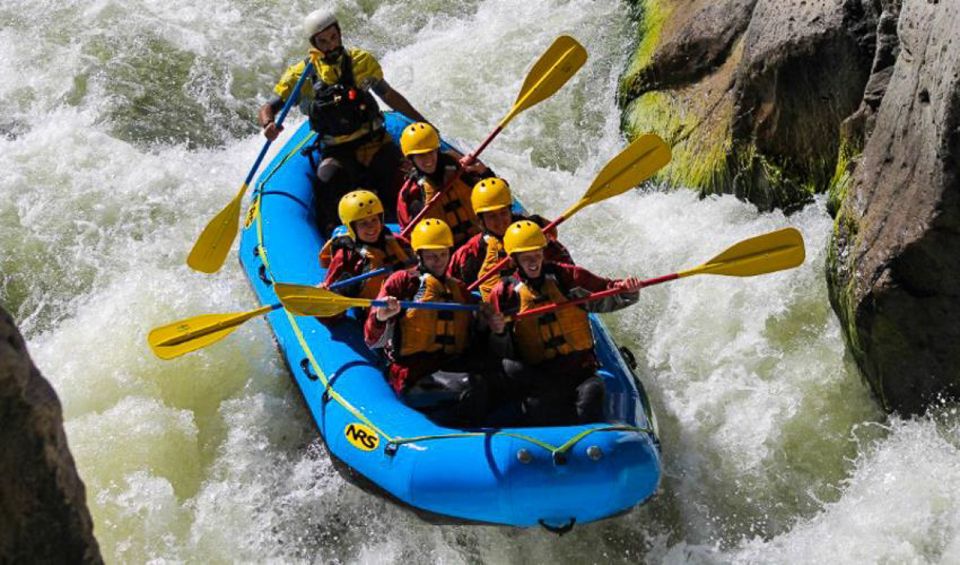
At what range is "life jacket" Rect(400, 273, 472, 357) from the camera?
4910 mm

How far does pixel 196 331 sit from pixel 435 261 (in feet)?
3.75

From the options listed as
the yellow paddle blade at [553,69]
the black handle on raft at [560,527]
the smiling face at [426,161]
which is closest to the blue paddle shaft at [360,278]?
the smiling face at [426,161]

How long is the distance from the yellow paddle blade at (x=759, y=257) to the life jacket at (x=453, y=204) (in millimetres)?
1303

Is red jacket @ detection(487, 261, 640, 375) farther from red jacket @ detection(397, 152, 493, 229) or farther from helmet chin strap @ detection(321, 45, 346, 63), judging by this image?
helmet chin strap @ detection(321, 45, 346, 63)

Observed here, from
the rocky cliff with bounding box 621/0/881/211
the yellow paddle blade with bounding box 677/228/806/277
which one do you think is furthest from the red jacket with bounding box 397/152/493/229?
the rocky cliff with bounding box 621/0/881/211

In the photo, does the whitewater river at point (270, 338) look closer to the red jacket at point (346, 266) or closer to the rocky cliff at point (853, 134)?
the rocky cliff at point (853, 134)

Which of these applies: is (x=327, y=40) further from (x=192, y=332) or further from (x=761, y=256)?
(x=761, y=256)

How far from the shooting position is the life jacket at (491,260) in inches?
206

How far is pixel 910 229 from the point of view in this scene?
16.3ft

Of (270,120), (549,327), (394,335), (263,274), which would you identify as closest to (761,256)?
(549,327)

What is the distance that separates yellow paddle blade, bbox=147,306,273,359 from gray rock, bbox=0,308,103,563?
1.79 meters

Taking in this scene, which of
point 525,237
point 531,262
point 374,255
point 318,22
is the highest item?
point 318,22

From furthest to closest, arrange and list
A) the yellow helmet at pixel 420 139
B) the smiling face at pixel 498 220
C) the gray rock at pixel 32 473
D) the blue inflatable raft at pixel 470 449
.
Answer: the yellow helmet at pixel 420 139 → the smiling face at pixel 498 220 → the blue inflatable raft at pixel 470 449 → the gray rock at pixel 32 473

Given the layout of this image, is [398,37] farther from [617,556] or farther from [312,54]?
[617,556]
